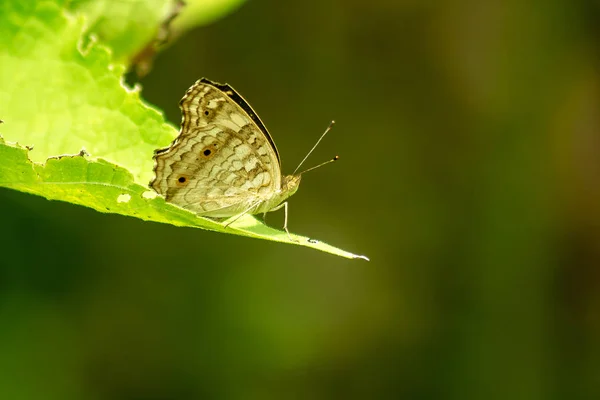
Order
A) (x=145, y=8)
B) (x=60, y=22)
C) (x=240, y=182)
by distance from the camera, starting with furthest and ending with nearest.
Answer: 1. (x=240, y=182)
2. (x=145, y=8)
3. (x=60, y=22)

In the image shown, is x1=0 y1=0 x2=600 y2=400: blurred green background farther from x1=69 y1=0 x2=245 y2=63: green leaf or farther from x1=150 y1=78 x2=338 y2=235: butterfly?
x1=69 y1=0 x2=245 y2=63: green leaf

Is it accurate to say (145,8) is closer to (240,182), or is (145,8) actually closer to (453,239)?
(240,182)

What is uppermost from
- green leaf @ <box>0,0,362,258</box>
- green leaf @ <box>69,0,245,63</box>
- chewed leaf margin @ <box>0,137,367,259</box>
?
green leaf @ <box>69,0,245,63</box>

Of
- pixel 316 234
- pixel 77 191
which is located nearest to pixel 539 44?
pixel 316 234

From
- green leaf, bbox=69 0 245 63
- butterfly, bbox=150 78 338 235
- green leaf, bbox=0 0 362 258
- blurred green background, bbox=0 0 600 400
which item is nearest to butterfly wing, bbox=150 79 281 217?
butterfly, bbox=150 78 338 235

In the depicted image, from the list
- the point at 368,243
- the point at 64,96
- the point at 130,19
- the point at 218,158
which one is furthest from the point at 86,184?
the point at 368,243

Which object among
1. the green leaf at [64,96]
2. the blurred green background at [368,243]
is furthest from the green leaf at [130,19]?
the blurred green background at [368,243]
